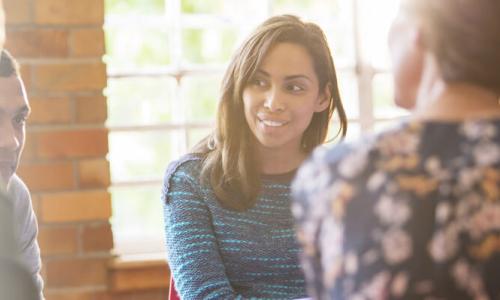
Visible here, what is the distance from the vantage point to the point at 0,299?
2.22 feet

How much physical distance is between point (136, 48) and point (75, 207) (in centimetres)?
54

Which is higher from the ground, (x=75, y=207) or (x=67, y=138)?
(x=67, y=138)

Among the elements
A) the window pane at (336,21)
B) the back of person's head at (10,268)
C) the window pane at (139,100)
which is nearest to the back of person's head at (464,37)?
the back of person's head at (10,268)

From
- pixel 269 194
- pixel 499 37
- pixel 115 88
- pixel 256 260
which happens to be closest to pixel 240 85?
pixel 269 194

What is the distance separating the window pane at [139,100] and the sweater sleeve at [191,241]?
2.76ft

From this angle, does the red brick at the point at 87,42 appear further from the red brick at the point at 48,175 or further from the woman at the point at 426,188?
the woman at the point at 426,188

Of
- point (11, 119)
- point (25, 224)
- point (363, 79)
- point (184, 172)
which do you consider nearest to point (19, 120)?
point (11, 119)

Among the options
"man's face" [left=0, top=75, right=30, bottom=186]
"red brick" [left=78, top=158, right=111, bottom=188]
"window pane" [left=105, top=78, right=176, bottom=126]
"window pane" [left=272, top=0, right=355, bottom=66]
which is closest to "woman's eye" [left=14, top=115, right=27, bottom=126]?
"man's face" [left=0, top=75, right=30, bottom=186]

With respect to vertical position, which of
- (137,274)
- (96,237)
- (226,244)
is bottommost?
(137,274)

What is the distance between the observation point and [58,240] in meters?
2.68

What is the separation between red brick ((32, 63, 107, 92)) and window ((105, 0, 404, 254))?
0.55ft

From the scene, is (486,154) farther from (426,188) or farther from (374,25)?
(374,25)

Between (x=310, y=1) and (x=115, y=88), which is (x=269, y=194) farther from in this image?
(x=310, y=1)

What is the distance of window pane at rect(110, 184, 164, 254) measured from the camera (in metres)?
2.92
